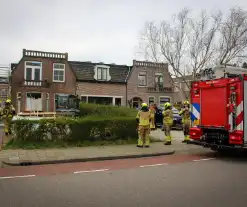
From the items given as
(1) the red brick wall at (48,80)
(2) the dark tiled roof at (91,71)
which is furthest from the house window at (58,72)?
(2) the dark tiled roof at (91,71)

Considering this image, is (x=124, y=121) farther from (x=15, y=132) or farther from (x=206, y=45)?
(x=206, y=45)

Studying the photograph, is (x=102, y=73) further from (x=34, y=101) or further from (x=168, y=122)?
(x=168, y=122)

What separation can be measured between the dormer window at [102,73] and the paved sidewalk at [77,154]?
23.6 meters

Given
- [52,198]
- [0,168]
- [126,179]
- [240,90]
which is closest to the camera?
[52,198]

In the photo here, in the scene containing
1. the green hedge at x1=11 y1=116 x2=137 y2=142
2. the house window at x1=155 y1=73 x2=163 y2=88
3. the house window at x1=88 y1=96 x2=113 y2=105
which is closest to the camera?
the green hedge at x1=11 y1=116 x2=137 y2=142

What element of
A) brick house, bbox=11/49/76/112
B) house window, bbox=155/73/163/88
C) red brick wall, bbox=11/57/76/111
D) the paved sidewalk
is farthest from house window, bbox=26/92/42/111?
the paved sidewalk

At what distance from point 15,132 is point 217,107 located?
23.2 feet

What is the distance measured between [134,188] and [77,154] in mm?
4318

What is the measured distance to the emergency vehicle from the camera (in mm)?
9266

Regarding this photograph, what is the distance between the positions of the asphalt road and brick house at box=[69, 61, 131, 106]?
86.9ft

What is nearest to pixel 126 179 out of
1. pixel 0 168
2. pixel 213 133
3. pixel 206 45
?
pixel 0 168

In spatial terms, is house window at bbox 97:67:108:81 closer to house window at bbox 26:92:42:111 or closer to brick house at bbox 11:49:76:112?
brick house at bbox 11:49:76:112

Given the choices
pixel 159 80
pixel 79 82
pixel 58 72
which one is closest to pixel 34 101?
pixel 58 72

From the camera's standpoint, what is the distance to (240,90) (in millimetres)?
9258
